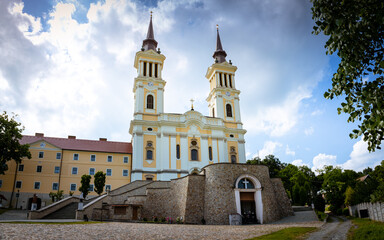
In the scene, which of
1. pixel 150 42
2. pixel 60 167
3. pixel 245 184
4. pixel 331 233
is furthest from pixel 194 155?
pixel 331 233

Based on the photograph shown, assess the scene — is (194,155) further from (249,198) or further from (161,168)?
(249,198)

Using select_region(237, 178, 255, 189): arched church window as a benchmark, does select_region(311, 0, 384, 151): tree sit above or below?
above

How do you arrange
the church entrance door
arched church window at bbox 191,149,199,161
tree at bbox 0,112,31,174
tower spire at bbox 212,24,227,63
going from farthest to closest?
tower spire at bbox 212,24,227,63
arched church window at bbox 191,149,199,161
tree at bbox 0,112,31,174
the church entrance door

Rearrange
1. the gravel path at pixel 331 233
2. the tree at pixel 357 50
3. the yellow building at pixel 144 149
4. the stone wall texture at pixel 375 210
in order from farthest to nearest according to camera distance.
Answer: the yellow building at pixel 144 149, the stone wall texture at pixel 375 210, the gravel path at pixel 331 233, the tree at pixel 357 50

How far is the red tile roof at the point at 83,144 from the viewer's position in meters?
44.2

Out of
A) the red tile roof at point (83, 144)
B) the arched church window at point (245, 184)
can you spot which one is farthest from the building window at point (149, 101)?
the arched church window at point (245, 184)

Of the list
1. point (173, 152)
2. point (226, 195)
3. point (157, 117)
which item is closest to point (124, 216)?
point (226, 195)

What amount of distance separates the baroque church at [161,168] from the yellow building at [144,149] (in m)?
0.13

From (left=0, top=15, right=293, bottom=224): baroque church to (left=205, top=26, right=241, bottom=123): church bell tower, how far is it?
18 cm

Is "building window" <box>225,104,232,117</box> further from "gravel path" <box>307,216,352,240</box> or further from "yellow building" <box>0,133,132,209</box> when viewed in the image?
"gravel path" <box>307,216,352,240</box>

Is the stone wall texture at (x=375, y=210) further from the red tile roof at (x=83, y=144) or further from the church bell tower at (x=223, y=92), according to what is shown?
the red tile roof at (x=83, y=144)

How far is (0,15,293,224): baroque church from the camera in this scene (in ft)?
92.4

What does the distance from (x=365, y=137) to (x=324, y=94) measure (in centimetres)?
188

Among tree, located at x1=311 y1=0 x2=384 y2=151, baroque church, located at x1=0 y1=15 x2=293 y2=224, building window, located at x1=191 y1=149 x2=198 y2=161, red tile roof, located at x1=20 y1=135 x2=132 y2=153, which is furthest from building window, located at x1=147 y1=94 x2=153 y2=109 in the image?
tree, located at x1=311 y1=0 x2=384 y2=151
